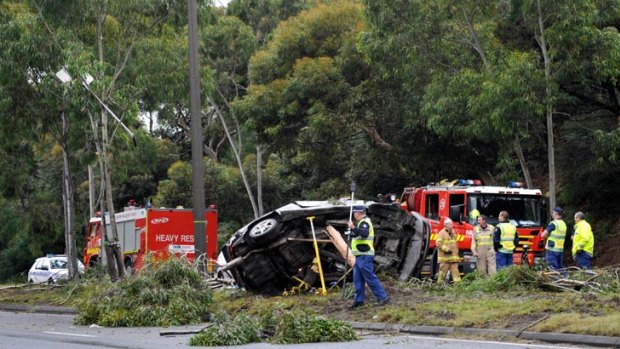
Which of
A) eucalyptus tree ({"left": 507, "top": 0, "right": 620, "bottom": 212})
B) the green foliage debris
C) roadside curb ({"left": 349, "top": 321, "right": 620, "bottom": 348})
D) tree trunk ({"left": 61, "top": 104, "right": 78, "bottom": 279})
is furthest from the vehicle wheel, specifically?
tree trunk ({"left": 61, "top": 104, "right": 78, "bottom": 279})

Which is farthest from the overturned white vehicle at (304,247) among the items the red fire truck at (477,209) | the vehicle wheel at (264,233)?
the red fire truck at (477,209)

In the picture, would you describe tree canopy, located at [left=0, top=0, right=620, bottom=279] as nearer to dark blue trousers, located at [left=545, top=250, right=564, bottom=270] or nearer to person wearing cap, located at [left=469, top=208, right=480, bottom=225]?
person wearing cap, located at [left=469, top=208, right=480, bottom=225]

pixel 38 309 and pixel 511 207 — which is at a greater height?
pixel 511 207

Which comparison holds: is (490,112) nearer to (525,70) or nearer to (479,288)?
(525,70)

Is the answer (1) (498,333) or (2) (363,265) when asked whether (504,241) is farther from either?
(1) (498,333)

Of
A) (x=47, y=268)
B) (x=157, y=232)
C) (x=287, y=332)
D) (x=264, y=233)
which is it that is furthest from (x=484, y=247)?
(x=47, y=268)

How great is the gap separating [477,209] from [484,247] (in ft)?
7.82

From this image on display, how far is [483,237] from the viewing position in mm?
21125

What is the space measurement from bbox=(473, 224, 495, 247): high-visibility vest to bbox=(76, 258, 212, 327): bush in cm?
642

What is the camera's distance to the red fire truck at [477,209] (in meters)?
23.0

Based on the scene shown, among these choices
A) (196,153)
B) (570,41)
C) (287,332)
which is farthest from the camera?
(570,41)

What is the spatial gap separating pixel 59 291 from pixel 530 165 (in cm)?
1815

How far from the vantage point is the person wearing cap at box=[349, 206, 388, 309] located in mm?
15438

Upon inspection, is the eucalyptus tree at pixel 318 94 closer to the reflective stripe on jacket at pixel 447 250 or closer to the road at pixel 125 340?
the reflective stripe on jacket at pixel 447 250
